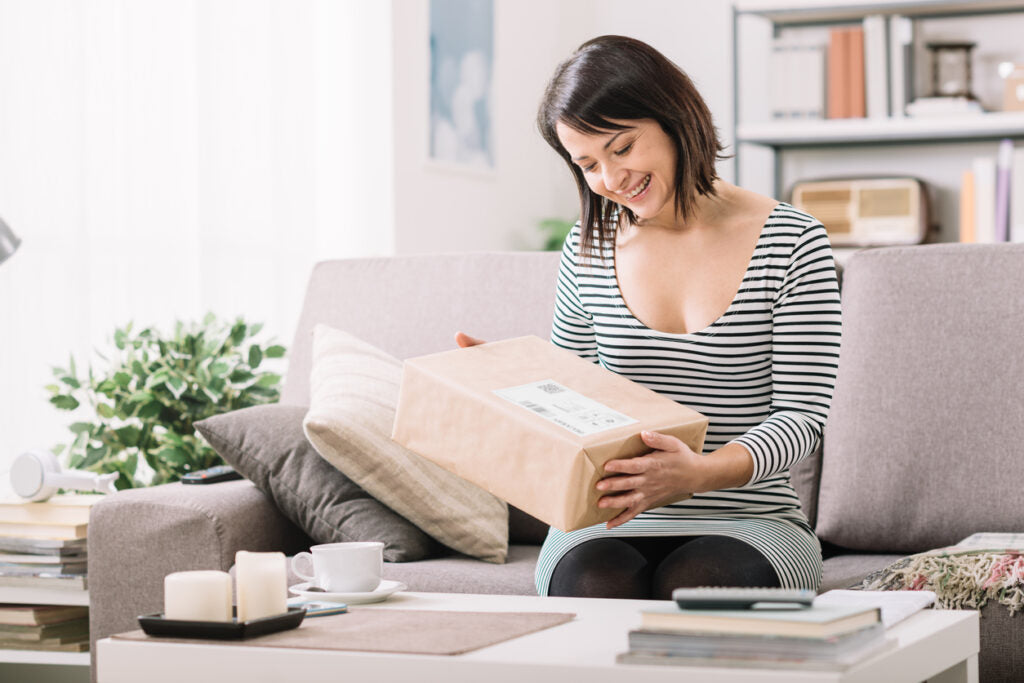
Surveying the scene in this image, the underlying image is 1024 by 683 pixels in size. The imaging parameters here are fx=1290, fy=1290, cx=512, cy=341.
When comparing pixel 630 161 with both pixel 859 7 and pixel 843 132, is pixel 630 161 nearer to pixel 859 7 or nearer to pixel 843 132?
pixel 843 132

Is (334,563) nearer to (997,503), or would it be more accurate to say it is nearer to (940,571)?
(940,571)

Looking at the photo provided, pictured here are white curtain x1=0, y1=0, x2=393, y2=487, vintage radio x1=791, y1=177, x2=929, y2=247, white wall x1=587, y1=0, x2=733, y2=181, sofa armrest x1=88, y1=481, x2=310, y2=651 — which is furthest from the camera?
white wall x1=587, y1=0, x2=733, y2=181

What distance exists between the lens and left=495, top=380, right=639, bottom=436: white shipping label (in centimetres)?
131

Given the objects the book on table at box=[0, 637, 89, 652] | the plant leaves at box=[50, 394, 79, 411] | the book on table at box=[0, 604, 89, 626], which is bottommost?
the book on table at box=[0, 637, 89, 652]

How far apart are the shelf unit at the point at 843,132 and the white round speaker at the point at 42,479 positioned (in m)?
2.57

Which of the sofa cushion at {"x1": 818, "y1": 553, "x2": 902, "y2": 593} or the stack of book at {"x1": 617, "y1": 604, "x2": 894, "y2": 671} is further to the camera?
the sofa cushion at {"x1": 818, "y1": 553, "x2": 902, "y2": 593}

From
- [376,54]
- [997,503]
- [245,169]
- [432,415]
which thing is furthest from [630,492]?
[376,54]

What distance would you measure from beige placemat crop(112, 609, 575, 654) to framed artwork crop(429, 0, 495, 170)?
104 inches

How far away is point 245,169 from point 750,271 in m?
1.87

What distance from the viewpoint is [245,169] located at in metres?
3.16

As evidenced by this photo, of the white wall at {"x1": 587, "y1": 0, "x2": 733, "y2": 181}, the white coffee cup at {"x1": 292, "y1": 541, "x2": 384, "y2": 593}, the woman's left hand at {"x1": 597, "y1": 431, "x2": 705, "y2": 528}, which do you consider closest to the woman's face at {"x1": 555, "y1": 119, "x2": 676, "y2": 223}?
the woman's left hand at {"x1": 597, "y1": 431, "x2": 705, "y2": 528}

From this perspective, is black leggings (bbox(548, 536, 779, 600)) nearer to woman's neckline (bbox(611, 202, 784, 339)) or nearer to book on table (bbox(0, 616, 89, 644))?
woman's neckline (bbox(611, 202, 784, 339))

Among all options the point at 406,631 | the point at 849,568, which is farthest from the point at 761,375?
the point at 406,631

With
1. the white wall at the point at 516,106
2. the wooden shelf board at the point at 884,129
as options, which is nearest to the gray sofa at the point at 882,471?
the white wall at the point at 516,106
